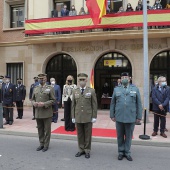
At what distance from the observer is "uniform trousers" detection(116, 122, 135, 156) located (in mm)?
5445

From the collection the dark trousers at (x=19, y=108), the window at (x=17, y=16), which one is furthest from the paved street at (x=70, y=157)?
the window at (x=17, y=16)

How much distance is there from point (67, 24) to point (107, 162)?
32.2 feet

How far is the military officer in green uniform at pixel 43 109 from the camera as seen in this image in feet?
20.1

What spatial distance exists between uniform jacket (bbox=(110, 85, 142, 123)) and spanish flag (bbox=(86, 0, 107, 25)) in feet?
25.0

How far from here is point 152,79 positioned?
13859 millimetres

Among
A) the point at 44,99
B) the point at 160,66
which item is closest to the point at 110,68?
the point at 160,66

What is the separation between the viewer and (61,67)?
15297 mm

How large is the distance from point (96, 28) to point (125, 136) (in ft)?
27.8

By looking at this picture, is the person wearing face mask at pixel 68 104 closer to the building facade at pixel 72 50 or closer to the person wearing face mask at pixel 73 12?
the building facade at pixel 72 50

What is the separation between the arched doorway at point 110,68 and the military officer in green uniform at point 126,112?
8786mm

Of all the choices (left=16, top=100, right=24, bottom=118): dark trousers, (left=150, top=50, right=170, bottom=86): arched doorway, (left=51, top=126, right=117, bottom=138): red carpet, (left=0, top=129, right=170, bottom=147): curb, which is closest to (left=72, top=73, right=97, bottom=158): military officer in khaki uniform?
(left=0, top=129, right=170, bottom=147): curb

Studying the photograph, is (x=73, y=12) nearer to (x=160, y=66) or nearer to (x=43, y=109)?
(x=160, y=66)

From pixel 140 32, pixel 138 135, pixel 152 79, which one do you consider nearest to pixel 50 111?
pixel 138 135

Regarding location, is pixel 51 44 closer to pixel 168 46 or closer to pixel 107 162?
pixel 168 46
